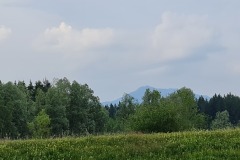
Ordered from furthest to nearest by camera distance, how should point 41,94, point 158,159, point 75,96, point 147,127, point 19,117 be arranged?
point 75,96
point 41,94
point 19,117
point 147,127
point 158,159

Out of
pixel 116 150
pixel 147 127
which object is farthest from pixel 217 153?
pixel 147 127

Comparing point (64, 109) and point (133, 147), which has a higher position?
point (64, 109)

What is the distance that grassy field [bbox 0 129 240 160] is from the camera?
16.6 meters

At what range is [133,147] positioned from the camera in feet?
57.6

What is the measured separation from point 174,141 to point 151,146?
1.25m

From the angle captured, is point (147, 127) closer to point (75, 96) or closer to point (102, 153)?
point (102, 153)

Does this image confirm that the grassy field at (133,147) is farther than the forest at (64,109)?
No

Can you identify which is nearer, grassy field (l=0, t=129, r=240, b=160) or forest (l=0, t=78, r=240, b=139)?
grassy field (l=0, t=129, r=240, b=160)

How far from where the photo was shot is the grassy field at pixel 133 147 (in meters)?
16.6

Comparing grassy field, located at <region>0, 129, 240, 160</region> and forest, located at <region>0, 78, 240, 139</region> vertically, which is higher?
forest, located at <region>0, 78, 240, 139</region>

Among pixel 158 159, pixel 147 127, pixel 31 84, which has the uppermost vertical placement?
pixel 31 84

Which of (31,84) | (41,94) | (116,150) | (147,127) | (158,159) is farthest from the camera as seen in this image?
(31,84)

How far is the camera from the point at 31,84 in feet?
383

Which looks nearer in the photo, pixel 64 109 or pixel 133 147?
pixel 133 147
